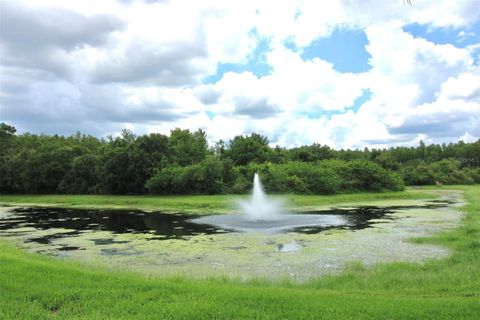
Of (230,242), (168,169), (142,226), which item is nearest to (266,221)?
(142,226)

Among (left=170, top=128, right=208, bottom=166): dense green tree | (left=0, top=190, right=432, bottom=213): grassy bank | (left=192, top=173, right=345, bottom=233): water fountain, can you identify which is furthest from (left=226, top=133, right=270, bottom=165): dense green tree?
(left=192, top=173, right=345, bottom=233): water fountain

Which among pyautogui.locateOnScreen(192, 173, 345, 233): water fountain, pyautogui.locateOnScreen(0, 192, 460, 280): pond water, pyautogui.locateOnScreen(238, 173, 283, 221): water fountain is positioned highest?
pyautogui.locateOnScreen(238, 173, 283, 221): water fountain

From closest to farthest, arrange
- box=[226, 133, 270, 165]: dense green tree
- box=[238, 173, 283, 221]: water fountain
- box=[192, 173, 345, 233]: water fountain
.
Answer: box=[192, 173, 345, 233]: water fountain, box=[238, 173, 283, 221]: water fountain, box=[226, 133, 270, 165]: dense green tree

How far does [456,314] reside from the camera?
26.7 ft

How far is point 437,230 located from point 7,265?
2221 centimetres

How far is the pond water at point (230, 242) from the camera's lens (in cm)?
1612

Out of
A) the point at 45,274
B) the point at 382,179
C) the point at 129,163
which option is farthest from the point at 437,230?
the point at 129,163

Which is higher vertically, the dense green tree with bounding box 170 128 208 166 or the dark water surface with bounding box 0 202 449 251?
the dense green tree with bounding box 170 128 208 166

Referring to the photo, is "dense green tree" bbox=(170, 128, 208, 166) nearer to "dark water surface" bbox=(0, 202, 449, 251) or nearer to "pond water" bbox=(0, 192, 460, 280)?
"dark water surface" bbox=(0, 202, 449, 251)

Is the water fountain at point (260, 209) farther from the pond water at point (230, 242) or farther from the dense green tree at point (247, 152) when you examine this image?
the dense green tree at point (247, 152)

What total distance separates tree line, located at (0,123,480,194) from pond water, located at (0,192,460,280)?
26.0m

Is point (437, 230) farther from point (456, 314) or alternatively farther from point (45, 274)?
point (45, 274)

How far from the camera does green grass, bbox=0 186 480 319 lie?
8.33 metres

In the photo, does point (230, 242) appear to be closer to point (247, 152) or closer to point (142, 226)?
point (142, 226)
